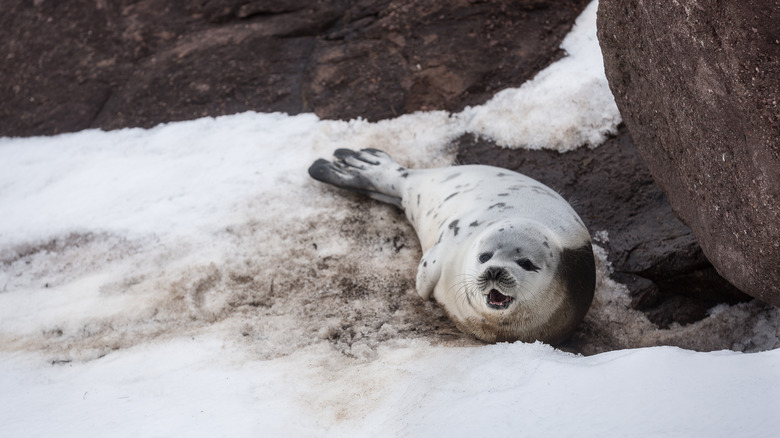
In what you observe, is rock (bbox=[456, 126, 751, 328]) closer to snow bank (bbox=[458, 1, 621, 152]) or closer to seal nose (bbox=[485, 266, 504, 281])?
snow bank (bbox=[458, 1, 621, 152])

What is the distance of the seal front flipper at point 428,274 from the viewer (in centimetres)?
331

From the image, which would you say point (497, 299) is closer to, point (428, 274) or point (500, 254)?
point (500, 254)

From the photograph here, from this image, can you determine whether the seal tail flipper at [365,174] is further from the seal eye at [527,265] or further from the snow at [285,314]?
the seal eye at [527,265]

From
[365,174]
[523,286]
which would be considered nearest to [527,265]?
[523,286]

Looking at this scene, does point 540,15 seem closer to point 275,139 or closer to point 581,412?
point 275,139

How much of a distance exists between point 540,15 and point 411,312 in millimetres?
2684

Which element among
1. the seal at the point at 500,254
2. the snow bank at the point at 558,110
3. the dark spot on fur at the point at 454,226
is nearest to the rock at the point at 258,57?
the snow bank at the point at 558,110

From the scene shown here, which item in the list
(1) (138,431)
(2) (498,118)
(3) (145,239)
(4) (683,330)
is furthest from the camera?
(2) (498,118)

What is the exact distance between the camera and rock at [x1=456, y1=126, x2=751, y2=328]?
11.2ft

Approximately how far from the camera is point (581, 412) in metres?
2.14

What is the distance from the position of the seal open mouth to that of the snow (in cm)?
20

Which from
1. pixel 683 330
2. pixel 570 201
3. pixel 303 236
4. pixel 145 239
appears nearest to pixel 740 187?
pixel 683 330

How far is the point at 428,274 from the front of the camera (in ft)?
10.9

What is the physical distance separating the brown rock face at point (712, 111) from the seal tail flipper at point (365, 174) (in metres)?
1.38
